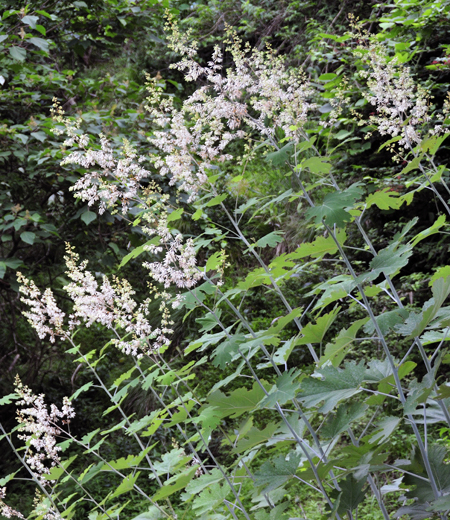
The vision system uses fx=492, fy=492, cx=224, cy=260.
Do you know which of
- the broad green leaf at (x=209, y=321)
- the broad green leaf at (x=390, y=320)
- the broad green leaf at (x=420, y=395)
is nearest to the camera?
the broad green leaf at (x=420, y=395)

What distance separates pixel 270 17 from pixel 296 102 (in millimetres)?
6865

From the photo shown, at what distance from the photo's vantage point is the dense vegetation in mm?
1541

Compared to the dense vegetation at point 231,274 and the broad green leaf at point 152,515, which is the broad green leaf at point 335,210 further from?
the broad green leaf at point 152,515

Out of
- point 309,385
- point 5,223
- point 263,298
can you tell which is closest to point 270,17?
point 263,298

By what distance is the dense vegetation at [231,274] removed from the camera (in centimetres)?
154

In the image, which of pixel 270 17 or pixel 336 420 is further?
pixel 270 17

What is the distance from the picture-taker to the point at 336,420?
1.41 meters

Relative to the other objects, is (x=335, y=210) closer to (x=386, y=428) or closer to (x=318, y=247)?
(x=318, y=247)

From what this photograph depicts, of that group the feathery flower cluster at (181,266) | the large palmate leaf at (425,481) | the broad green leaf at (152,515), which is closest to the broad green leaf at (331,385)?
the large palmate leaf at (425,481)

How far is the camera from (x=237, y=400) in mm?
1556

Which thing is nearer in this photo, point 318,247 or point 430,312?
point 430,312

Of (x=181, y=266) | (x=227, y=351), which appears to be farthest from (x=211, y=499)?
(x=181, y=266)

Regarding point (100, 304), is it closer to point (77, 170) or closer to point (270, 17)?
point (77, 170)

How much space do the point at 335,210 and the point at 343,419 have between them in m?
0.60
